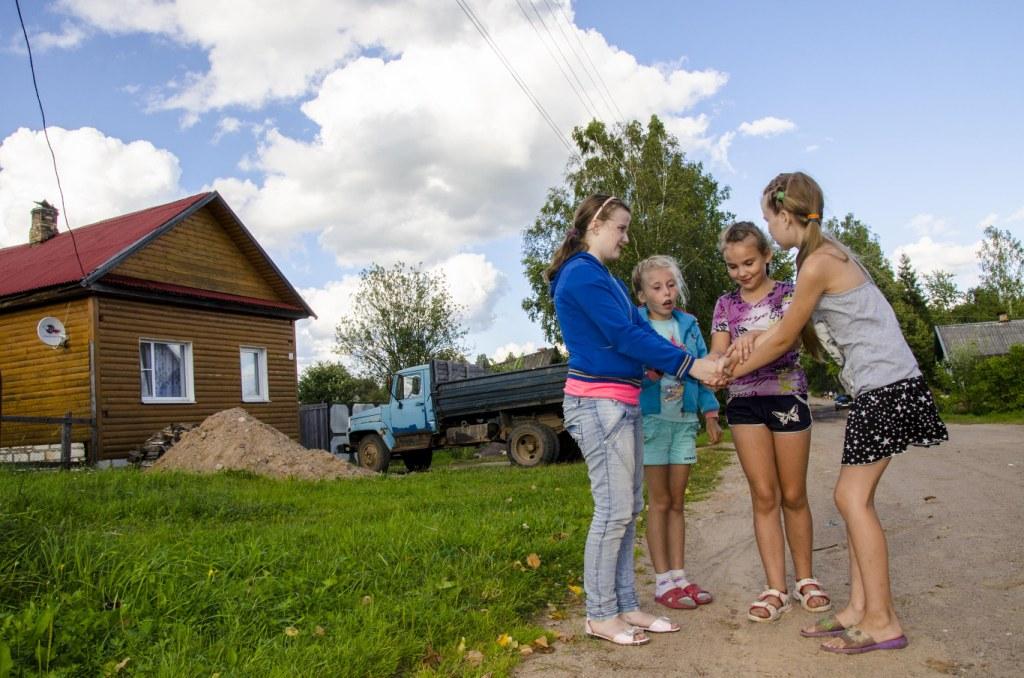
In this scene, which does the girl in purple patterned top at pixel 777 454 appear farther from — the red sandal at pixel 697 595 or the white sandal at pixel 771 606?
the red sandal at pixel 697 595

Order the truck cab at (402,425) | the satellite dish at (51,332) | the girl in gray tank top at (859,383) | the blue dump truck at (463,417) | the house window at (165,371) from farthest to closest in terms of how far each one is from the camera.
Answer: the truck cab at (402,425) → the house window at (165,371) → the blue dump truck at (463,417) → the satellite dish at (51,332) → the girl in gray tank top at (859,383)

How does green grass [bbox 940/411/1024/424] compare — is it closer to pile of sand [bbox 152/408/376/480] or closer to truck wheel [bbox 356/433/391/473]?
truck wheel [bbox 356/433/391/473]

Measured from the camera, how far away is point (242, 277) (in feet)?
64.4

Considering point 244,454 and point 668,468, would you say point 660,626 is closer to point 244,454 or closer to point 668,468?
point 668,468

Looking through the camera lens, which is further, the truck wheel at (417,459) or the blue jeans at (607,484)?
the truck wheel at (417,459)

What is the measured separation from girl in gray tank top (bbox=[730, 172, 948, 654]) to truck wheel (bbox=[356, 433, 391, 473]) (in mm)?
14535

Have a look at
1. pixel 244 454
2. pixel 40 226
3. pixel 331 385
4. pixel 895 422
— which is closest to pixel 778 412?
pixel 895 422

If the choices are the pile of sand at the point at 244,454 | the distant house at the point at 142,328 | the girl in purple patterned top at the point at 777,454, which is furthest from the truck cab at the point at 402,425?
the girl in purple patterned top at the point at 777,454

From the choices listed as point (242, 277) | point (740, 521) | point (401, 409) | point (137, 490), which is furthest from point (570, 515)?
point (242, 277)

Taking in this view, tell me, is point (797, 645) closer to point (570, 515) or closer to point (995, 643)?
point (995, 643)

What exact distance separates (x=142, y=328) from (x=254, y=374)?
12.3ft

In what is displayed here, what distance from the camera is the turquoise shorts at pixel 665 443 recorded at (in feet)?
13.5

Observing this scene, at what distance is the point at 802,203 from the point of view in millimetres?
3408

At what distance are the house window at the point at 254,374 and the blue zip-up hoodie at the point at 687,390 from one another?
1648cm
